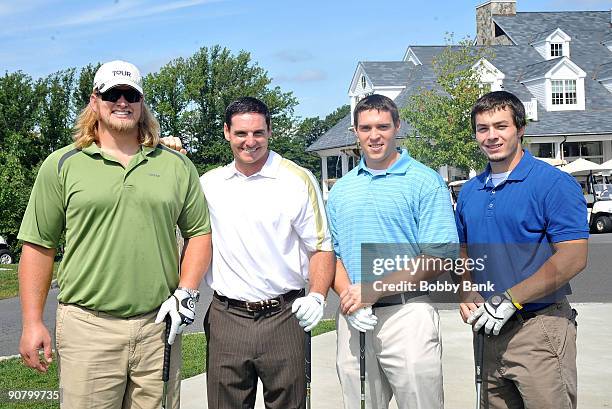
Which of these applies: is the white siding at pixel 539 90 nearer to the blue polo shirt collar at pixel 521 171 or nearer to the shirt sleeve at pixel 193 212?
the blue polo shirt collar at pixel 521 171

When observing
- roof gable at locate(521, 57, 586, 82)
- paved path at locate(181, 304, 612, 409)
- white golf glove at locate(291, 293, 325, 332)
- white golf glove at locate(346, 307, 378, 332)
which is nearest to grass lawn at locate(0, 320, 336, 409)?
paved path at locate(181, 304, 612, 409)

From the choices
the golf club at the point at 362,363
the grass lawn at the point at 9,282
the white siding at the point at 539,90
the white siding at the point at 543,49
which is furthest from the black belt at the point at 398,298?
the white siding at the point at 543,49

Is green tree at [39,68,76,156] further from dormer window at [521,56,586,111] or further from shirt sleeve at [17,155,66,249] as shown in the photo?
shirt sleeve at [17,155,66,249]

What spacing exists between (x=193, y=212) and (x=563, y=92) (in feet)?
125

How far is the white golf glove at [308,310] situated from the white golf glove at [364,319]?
198 mm

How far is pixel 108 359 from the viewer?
4.00 metres

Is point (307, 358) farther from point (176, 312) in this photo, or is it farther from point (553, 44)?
point (553, 44)

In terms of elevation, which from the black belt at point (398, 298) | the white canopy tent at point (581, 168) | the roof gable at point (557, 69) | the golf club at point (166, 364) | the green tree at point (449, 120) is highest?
the roof gable at point (557, 69)

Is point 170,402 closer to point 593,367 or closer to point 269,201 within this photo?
point 269,201

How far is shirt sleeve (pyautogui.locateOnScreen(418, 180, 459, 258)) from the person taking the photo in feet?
14.0

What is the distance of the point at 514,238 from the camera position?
4.12 m

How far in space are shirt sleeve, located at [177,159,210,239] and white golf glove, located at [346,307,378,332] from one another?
2.99ft

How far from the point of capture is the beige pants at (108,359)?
3982 mm

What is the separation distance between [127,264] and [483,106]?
202 centimetres
